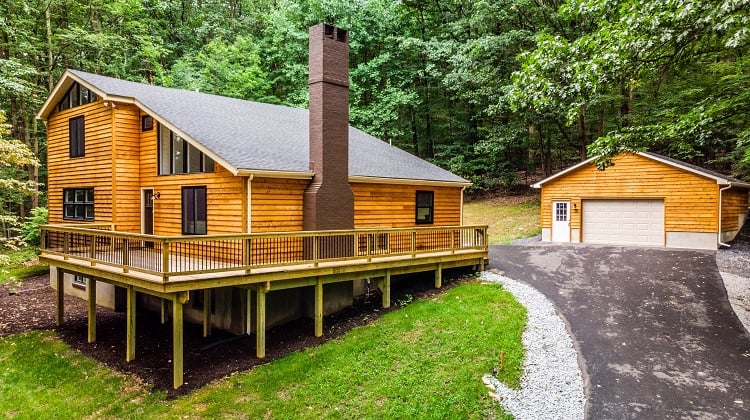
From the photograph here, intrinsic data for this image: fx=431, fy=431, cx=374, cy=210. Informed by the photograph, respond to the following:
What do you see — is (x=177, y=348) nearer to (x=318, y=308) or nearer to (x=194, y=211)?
(x=318, y=308)

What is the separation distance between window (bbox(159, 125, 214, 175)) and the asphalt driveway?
9.97 meters

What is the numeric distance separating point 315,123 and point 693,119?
10.0 metres

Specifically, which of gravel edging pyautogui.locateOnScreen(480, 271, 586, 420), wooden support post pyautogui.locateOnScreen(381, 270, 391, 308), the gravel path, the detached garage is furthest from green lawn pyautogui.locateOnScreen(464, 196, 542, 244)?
gravel edging pyautogui.locateOnScreen(480, 271, 586, 420)

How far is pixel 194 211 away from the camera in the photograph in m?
12.1

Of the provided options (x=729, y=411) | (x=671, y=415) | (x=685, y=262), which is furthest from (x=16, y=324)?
(x=685, y=262)

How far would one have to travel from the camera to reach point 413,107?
3297cm

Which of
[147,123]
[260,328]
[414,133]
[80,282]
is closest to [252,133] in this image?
[147,123]

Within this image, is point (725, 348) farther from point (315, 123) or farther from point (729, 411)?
point (315, 123)

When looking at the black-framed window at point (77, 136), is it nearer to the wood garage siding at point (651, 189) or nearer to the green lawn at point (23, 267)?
the green lawn at point (23, 267)

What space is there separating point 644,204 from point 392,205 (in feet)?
38.1

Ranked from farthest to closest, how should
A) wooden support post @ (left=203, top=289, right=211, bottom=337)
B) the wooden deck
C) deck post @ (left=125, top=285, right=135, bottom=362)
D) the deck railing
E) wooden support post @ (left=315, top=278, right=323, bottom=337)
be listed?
wooden support post @ (left=203, top=289, right=211, bottom=337) → wooden support post @ (left=315, top=278, right=323, bottom=337) → deck post @ (left=125, top=285, right=135, bottom=362) → the deck railing → the wooden deck

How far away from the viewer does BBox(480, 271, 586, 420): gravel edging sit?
7.36 meters

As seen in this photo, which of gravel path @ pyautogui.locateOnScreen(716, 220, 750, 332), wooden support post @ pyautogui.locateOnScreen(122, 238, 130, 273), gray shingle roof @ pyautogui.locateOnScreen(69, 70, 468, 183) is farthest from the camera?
gray shingle roof @ pyautogui.locateOnScreen(69, 70, 468, 183)

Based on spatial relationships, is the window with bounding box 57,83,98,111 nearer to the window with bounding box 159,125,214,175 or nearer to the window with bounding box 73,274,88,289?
the window with bounding box 159,125,214,175
